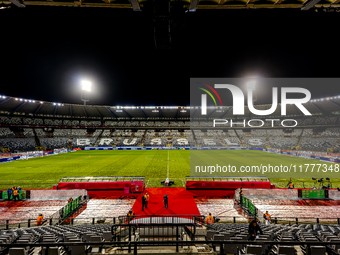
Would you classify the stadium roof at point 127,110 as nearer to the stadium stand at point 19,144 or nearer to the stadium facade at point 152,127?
the stadium facade at point 152,127

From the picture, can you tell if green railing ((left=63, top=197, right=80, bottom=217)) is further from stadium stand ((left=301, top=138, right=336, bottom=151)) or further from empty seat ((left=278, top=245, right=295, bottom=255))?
stadium stand ((left=301, top=138, right=336, bottom=151))

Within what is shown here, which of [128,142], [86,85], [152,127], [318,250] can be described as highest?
[86,85]

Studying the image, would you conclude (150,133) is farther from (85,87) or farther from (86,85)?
(86,85)

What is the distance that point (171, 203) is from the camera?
14148 millimetres

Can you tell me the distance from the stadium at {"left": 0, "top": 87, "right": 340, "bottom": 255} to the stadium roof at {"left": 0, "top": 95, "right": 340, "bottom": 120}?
46cm

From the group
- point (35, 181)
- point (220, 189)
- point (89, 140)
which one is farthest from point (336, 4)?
point (89, 140)

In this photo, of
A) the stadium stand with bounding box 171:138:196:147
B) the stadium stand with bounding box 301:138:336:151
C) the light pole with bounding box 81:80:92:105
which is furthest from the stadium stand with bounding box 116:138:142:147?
the stadium stand with bounding box 301:138:336:151

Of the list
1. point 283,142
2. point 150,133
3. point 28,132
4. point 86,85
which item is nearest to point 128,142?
point 150,133

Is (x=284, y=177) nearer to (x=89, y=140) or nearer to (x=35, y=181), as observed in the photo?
(x=35, y=181)

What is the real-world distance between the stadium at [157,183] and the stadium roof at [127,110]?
0.46 m

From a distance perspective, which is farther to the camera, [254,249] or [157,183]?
[157,183]

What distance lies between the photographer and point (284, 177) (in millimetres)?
22562

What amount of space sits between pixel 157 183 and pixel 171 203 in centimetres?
537

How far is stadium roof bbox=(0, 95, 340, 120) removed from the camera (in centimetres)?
5559
